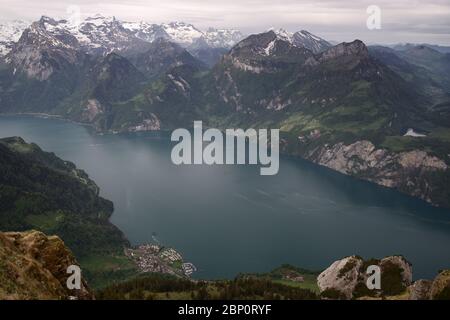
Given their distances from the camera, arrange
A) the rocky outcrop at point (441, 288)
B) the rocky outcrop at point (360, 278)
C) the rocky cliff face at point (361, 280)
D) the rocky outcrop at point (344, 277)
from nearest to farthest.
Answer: the rocky outcrop at point (441, 288), the rocky cliff face at point (361, 280), the rocky outcrop at point (360, 278), the rocky outcrop at point (344, 277)

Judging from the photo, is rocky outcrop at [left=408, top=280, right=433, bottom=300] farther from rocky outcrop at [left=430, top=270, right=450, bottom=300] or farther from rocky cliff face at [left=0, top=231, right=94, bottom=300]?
rocky cliff face at [left=0, top=231, right=94, bottom=300]

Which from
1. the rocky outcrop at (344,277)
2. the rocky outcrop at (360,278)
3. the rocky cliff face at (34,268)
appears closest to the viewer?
the rocky cliff face at (34,268)

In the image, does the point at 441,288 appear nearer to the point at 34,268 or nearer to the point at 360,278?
the point at 360,278

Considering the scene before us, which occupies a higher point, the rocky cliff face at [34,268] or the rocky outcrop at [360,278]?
the rocky cliff face at [34,268]

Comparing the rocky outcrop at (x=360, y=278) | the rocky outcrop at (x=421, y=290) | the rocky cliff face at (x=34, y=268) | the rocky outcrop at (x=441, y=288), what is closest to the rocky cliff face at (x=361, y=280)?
the rocky outcrop at (x=360, y=278)

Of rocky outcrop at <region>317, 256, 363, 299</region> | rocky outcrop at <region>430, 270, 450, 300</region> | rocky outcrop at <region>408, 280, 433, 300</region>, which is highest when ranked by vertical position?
rocky outcrop at <region>430, 270, 450, 300</region>

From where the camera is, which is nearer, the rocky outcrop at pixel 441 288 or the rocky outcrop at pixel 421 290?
the rocky outcrop at pixel 441 288

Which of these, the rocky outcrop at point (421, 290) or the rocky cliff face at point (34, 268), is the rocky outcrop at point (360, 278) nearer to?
the rocky outcrop at point (421, 290)

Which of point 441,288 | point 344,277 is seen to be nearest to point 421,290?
point 441,288

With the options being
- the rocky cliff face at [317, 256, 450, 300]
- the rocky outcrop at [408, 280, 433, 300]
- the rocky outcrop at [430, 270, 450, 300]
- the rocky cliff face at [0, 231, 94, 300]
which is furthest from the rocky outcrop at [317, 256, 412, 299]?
the rocky cliff face at [0, 231, 94, 300]
